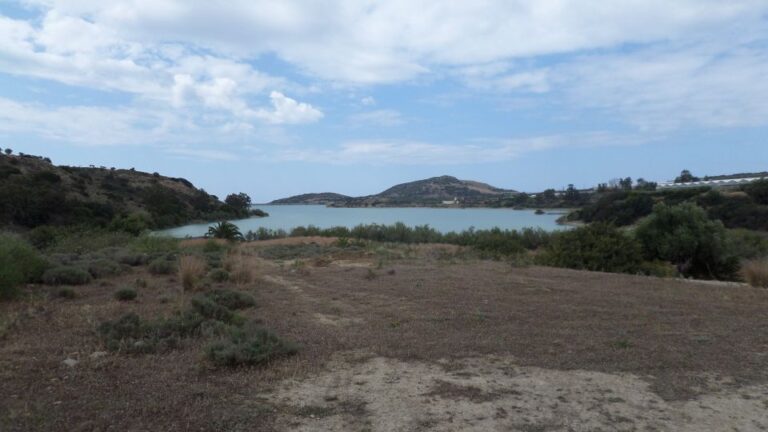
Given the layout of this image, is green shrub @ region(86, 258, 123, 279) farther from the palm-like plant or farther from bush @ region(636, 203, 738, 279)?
bush @ region(636, 203, 738, 279)

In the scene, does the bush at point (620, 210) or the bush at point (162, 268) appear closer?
the bush at point (162, 268)

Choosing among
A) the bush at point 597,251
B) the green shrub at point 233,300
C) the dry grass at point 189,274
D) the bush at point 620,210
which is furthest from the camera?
the bush at point 620,210

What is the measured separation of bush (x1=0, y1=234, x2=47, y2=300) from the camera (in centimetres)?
965

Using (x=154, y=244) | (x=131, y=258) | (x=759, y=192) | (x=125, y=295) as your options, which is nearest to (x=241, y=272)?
(x=125, y=295)

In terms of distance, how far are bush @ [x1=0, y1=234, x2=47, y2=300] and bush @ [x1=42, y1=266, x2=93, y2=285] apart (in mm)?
275

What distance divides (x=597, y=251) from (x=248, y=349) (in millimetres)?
16370

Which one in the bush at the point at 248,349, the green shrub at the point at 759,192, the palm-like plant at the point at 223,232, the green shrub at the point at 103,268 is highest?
the green shrub at the point at 759,192

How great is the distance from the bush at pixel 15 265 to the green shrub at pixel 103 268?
42.8 inches

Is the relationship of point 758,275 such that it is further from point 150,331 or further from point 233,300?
point 150,331

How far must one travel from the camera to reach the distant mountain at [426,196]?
100250mm

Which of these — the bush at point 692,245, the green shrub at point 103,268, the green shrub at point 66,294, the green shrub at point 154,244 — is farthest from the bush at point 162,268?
the bush at point 692,245

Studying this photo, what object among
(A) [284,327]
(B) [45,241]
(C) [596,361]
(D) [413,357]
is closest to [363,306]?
(A) [284,327]

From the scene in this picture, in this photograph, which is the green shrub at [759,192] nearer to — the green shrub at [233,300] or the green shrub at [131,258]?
the green shrub at [131,258]

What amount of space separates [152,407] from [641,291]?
10366mm
